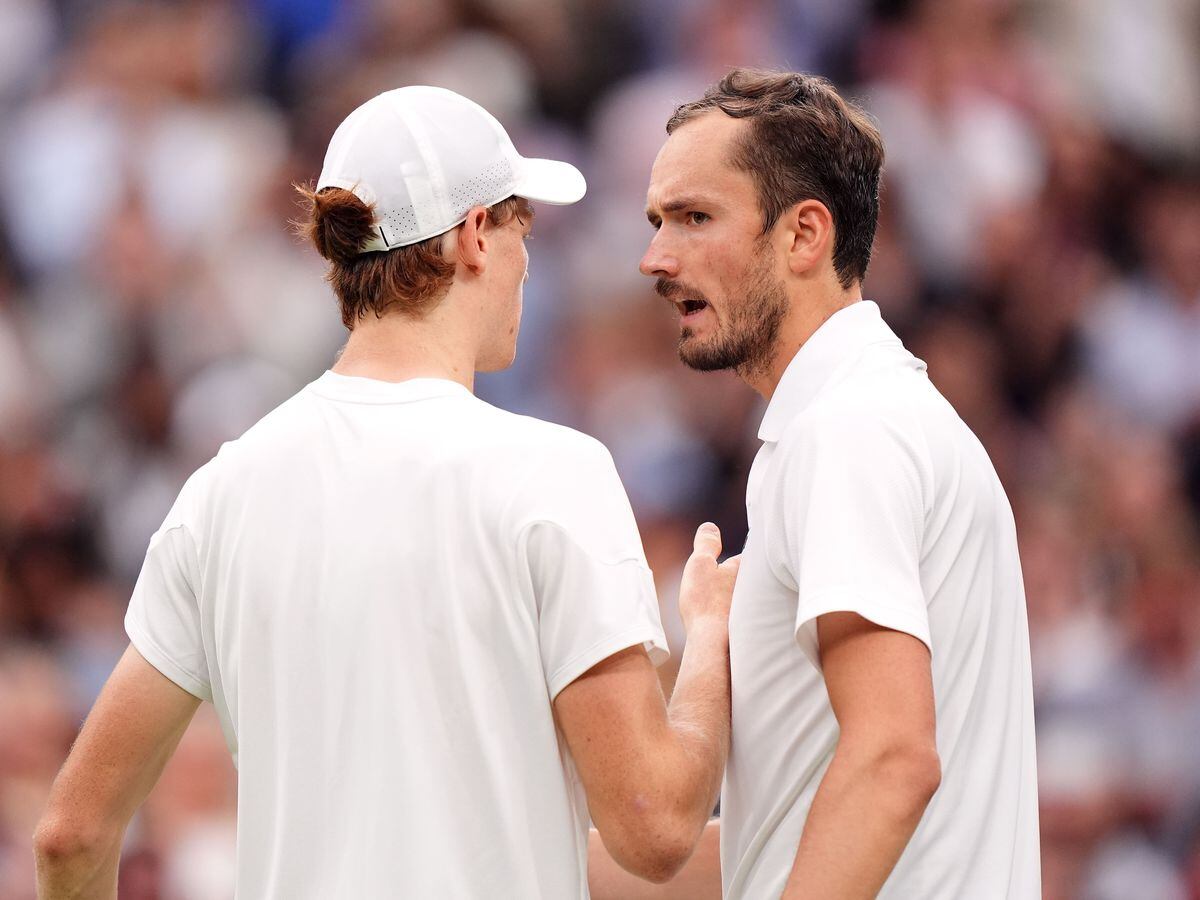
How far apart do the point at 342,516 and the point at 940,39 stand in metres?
4.67

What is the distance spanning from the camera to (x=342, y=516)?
6.21 feet

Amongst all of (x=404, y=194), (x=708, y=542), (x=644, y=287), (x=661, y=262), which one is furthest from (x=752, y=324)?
(x=644, y=287)

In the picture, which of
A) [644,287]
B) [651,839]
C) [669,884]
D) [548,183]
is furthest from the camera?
[644,287]

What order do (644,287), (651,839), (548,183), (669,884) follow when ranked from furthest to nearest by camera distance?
(644,287), (669,884), (548,183), (651,839)

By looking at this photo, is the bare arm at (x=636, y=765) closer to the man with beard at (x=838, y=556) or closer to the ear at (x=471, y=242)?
the man with beard at (x=838, y=556)

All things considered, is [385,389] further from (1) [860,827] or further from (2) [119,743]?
(1) [860,827]

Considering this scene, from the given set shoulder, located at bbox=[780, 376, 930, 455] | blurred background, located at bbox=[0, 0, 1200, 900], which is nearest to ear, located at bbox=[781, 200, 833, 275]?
shoulder, located at bbox=[780, 376, 930, 455]

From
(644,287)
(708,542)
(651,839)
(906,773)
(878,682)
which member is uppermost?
(644,287)

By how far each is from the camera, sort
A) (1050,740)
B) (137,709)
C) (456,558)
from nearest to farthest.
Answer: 1. (456,558)
2. (137,709)
3. (1050,740)

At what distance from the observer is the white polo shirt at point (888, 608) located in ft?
6.11

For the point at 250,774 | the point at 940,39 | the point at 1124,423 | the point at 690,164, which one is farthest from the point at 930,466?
the point at 940,39

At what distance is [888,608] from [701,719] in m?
0.36

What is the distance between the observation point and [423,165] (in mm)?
2004

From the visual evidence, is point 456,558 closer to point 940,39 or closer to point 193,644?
point 193,644
